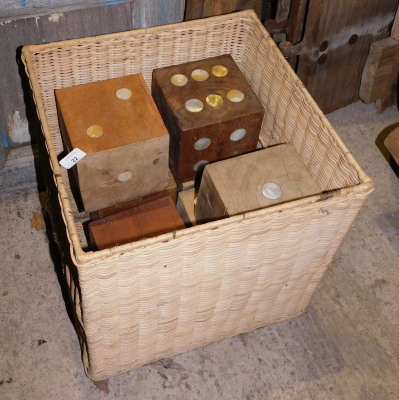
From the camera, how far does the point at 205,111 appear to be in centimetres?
151

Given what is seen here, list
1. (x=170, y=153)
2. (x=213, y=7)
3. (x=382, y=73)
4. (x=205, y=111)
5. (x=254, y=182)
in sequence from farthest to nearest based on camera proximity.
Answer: (x=382, y=73) < (x=213, y=7) < (x=170, y=153) < (x=205, y=111) < (x=254, y=182)

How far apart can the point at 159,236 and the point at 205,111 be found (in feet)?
1.69

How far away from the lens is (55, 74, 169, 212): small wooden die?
55.4 inches

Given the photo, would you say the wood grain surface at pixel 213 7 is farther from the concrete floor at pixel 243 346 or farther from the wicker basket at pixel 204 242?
the concrete floor at pixel 243 346

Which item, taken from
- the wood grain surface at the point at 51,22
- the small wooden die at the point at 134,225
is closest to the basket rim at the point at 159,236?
the wood grain surface at the point at 51,22

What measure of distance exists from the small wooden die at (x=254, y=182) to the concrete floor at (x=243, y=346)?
0.50 metres

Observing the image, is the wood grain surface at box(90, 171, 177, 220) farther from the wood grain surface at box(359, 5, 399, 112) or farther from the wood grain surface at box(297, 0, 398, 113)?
the wood grain surface at box(359, 5, 399, 112)

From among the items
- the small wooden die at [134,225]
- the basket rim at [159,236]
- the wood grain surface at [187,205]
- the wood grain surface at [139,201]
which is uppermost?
the basket rim at [159,236]

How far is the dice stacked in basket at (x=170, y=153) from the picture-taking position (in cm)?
140

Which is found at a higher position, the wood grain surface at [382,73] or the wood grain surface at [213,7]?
the wood grain surface at [213,7]

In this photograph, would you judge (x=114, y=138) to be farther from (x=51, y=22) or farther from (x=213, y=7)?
(x=213, y=7)

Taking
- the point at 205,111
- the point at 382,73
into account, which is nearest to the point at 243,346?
the point at 205,111

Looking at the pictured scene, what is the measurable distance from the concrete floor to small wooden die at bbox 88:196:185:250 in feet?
1.44

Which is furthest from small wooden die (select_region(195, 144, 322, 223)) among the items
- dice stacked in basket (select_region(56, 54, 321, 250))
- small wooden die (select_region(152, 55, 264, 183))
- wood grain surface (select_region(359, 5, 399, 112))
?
wood grain surface (select_region(359, 5, 399, 112))
